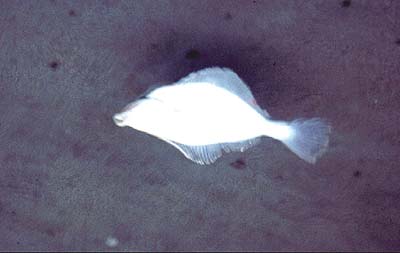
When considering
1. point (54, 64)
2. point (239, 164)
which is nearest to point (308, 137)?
point (239, 164)

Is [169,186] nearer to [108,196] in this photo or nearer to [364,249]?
[108,196]

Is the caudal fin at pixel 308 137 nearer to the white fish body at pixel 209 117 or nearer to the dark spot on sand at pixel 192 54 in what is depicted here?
the white fish body at pixel 209 117

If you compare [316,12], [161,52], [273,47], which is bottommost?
[161,52]

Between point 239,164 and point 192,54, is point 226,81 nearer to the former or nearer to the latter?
point 192,54

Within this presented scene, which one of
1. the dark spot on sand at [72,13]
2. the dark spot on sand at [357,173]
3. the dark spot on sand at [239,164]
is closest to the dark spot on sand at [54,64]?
the dark spot on sand at [72,13]

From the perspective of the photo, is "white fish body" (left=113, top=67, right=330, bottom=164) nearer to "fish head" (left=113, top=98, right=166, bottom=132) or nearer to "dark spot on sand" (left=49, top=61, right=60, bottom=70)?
"fish head" (left=113, top=98, right=166, bottom=132)

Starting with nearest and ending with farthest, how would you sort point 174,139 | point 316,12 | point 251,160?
1. point 174,139
2. point 316,12
3. point 251,160

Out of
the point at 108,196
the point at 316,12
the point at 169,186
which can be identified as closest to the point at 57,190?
the point at 108,196
